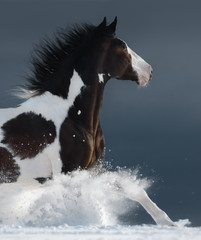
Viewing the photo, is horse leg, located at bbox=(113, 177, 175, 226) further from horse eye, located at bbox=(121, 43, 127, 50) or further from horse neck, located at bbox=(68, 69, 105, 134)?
horse eye, located at bbox=(121, 43, 127, 50)

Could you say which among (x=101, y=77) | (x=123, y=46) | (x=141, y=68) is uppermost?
(x=123, y=46)

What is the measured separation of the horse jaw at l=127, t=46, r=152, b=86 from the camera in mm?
8125

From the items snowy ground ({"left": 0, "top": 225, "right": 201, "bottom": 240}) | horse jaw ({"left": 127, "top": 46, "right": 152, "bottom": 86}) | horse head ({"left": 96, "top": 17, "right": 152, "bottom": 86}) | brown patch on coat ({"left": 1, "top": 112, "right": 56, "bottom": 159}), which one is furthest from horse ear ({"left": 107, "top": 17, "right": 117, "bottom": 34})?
snowy ground ({"left": 0, "top": 225, "right": 201, "bottom": 240})

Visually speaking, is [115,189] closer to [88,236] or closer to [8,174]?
[8,174]

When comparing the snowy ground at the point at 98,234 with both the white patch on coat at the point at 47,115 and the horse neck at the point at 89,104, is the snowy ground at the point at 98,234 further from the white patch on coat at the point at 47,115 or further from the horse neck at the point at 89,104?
the horse neck at the point at 89,104

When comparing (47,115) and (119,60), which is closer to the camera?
(47,115)

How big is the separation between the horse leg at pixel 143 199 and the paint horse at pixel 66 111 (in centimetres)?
1

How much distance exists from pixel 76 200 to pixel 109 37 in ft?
7.57

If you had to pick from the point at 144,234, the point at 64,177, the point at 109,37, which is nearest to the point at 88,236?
the point at 144,234

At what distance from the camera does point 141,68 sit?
820 centimetres

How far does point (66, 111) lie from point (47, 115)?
0.26 meters

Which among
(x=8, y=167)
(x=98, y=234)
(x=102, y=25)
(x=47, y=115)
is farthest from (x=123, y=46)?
(x=98, y=234)

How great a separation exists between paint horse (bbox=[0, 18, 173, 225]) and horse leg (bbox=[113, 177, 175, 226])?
0.01 m

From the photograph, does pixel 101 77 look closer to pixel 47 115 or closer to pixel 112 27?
pixel 112 27
